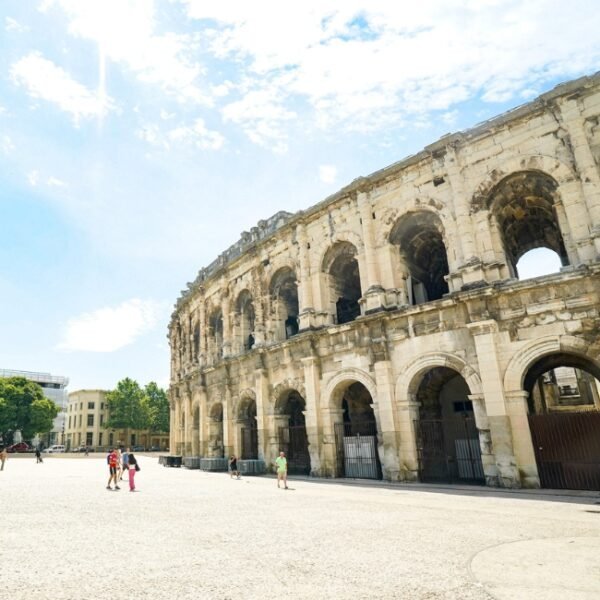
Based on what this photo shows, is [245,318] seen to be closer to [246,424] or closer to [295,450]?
[246,424]

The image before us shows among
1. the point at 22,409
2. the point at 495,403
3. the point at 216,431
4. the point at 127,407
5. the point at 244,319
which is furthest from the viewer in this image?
the point at 127,407

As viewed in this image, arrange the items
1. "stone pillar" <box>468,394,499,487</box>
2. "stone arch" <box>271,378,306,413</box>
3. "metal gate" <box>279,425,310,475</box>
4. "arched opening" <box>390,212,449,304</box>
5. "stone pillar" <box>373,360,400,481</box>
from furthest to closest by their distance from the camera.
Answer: "metal gate" <box>279,425,310,475</box> < "stone arch" <box>271,378,306,413</box> < "arched opening" <box>390,212,449,304</box> < "stone pillar" <box>373,360,400,481</box> < "stone pillar" <box>468,394,499,487</box>

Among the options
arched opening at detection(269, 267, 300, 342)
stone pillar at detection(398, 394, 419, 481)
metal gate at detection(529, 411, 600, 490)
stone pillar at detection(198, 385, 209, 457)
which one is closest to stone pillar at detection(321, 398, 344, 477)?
stone pillar at detection(398, 394, 419, 481)

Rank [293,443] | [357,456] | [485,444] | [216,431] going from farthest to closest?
[216,431]
[293,443]
[357,456]
[485,444]

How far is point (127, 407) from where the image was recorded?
185ft

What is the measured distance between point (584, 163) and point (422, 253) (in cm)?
656

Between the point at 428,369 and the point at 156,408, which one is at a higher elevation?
the point at 156,408

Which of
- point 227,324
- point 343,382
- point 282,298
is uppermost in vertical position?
point 282,298

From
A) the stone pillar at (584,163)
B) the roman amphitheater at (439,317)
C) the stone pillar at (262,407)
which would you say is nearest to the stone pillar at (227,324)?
the roman amphitheater at (439,317)

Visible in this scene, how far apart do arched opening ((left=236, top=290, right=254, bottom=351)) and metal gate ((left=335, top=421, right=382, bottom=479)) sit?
788 cm

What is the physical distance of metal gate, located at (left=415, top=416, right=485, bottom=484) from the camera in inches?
552

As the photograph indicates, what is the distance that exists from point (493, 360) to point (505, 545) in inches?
268

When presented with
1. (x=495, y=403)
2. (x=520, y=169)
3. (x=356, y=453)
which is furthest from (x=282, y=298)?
(x=520, y=169)

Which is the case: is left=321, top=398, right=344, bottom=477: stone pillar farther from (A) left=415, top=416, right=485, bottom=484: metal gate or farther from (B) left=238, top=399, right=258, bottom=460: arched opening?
(B) left=238, top=399, right=258, bottom=460: arched opening
